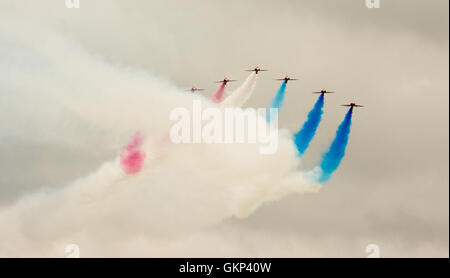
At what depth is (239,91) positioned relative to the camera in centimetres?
14262

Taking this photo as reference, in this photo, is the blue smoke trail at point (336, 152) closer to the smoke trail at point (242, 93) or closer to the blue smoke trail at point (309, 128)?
the blue smoke trail at point (309, 128)

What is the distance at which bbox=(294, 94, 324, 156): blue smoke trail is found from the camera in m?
140

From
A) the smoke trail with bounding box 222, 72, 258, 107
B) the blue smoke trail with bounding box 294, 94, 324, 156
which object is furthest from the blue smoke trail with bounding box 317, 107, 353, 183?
the smoke trail with bounding box 222, 72, 258, 107

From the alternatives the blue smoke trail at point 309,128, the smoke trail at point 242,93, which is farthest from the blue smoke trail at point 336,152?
the smoke trail at point 242,93

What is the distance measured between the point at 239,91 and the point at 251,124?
4.26 metres

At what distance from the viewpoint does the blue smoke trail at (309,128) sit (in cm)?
14025

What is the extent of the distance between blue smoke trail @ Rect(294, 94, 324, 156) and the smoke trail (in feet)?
24.2

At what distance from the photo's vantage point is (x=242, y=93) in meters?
142

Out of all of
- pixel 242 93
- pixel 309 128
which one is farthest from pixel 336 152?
pixel 242 93

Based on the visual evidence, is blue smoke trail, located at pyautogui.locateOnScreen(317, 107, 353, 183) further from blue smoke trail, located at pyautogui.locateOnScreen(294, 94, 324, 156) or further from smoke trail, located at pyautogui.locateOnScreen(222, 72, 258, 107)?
smoke trail, located at pyautogui.locateOnScreen(222, 72, 258, 107)

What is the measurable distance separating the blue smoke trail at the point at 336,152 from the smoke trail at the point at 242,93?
11.2 metres
